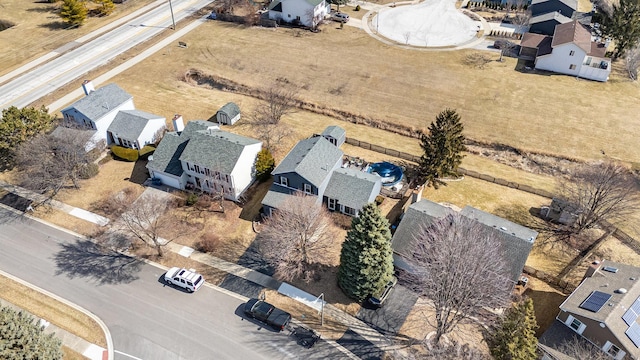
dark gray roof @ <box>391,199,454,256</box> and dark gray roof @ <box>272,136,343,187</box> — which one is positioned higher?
dark gray roof @ <box>272,136,343,187</box>

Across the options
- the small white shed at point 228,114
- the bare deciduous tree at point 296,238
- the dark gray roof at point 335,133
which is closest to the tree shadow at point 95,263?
the bare deciduous tree at point 296,238

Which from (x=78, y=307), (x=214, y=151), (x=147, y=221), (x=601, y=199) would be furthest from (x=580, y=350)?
(x=78, y=307)

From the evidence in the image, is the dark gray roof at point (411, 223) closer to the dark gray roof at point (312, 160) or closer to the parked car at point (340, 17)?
the dark gray roof at point (312, 160)

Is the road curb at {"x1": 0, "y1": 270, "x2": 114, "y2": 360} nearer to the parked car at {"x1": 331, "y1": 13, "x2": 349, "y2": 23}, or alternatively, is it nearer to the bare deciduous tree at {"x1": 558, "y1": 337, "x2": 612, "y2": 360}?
the bare deciduous tree at {"x1": 558, "y1": 337, "x2": 612, "y2": 360}

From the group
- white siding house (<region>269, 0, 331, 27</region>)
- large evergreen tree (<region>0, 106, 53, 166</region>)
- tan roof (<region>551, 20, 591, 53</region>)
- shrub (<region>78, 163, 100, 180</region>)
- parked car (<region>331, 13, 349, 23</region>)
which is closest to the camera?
large evergreen tree (<region>0, 106, 53, 166</region>)

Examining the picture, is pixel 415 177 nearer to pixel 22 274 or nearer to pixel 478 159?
pixel 478 159

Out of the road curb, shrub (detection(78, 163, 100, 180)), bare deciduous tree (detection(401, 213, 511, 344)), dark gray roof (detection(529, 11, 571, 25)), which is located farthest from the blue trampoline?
dark gray roof (detection(529, 11, 571, 25))

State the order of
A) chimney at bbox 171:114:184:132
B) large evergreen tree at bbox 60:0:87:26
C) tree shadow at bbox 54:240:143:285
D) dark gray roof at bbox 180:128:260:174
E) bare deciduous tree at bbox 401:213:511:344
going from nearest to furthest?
bare deciduous tree at bbox 401:213:511:344 → tree shadow at bbox 54:240:143:285 → dark gray roof at bbox 180:128:260:174 → chimney at bbox 171:114:184:132 → large evergreen tree at bbox 60:0:87:26
